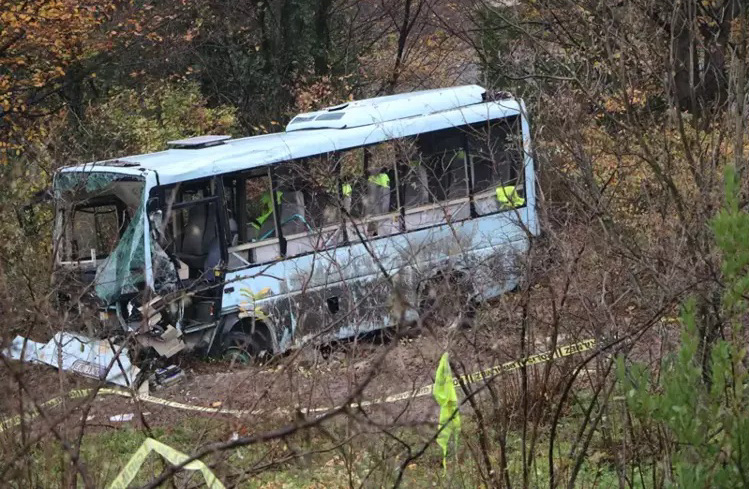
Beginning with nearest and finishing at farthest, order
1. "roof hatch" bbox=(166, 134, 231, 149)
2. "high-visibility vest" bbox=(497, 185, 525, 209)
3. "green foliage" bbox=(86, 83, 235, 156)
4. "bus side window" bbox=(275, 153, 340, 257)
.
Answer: "high-visibility vest" bbox=(497, 185, 525, 209) → "bus side window" bbox=(275, 153, 340, 257) → "roof hatch" bbox=(166, 134, 231, 149) → "green foliage" bbox=(86, 83, 235, 156)

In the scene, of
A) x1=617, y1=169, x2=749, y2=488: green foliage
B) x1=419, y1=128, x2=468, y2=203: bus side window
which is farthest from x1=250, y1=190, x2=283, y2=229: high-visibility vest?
x1=617, y1=169, x2=749, y2=488: green foliage

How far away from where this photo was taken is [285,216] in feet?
44.3

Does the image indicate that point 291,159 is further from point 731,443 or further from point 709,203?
point 731,443

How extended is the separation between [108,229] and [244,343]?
2272 millimetres

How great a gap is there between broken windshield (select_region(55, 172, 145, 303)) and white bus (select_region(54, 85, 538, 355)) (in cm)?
2

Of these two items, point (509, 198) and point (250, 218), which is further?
point (250, 218)

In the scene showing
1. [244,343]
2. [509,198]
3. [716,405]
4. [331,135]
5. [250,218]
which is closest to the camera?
[716,405]

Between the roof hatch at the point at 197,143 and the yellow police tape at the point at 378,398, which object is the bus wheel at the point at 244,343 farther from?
the roof hatch at the point at 197,143

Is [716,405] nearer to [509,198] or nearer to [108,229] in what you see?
[509,198]

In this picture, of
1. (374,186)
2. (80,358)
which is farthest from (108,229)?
(374,186)

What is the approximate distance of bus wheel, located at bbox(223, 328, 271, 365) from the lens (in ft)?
41.6

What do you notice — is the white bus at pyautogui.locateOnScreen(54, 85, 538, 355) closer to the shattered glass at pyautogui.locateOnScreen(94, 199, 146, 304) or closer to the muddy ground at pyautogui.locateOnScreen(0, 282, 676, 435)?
the shattered glass at pyautogui.locateOnScreen(94, 199, 146, 304)

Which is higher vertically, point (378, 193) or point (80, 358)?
point (378, 193)

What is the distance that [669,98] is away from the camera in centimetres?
518
